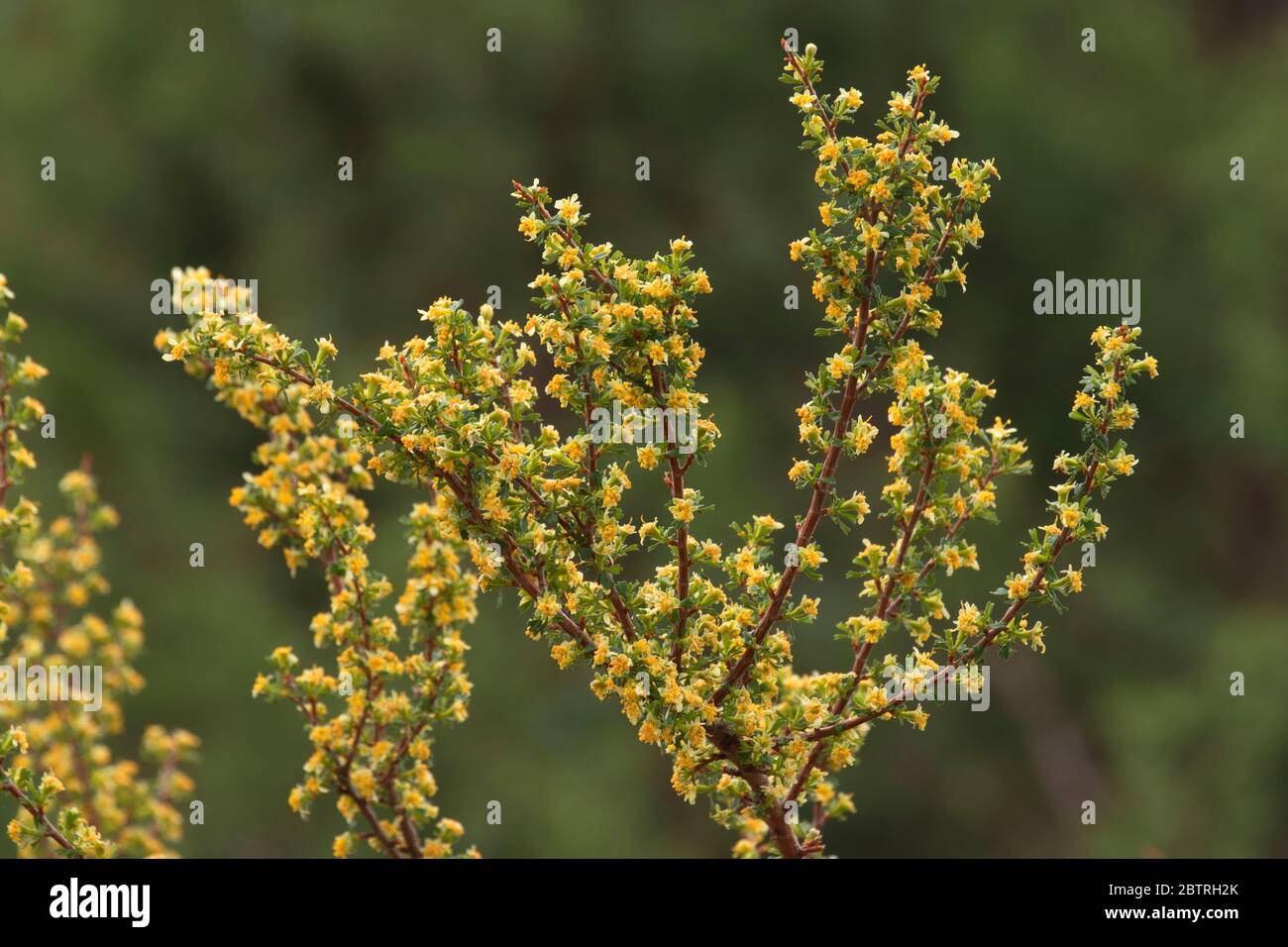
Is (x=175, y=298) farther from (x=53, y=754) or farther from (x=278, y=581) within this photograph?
(x=278, y=581)

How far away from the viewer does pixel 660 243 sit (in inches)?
782

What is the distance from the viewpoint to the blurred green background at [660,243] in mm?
18109

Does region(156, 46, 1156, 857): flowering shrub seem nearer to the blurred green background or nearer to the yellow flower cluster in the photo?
the yellow flower cluster

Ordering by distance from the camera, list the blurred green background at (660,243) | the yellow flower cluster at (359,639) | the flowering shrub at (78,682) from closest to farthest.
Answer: the yellow flower cluster at (359,639), the flowering shrub at (78,682), the blurred green background at (660,243)

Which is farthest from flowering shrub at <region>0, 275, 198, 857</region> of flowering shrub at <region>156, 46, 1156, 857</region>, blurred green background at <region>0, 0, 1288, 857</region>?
blurred green background at <region>0, 0, 1288, 857</region>

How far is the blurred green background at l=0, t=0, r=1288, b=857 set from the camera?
59.4 ft

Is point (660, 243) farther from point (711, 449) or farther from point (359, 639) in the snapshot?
point (711, 449)

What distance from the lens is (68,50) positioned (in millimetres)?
20016

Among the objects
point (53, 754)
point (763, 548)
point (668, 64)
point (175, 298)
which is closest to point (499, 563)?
point (763, 548)

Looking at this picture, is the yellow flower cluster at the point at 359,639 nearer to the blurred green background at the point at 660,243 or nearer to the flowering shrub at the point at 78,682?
the flowering shrub at the point at 78,682

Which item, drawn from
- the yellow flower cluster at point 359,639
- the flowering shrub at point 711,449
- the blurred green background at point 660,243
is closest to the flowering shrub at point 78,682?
the yellow flower cluster at point 359,639

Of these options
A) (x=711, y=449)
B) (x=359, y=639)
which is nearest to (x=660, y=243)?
(x=359, y=639)

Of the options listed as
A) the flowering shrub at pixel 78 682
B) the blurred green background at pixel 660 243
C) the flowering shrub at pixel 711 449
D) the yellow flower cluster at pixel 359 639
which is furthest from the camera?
the blurred green background at pixel 660 243
